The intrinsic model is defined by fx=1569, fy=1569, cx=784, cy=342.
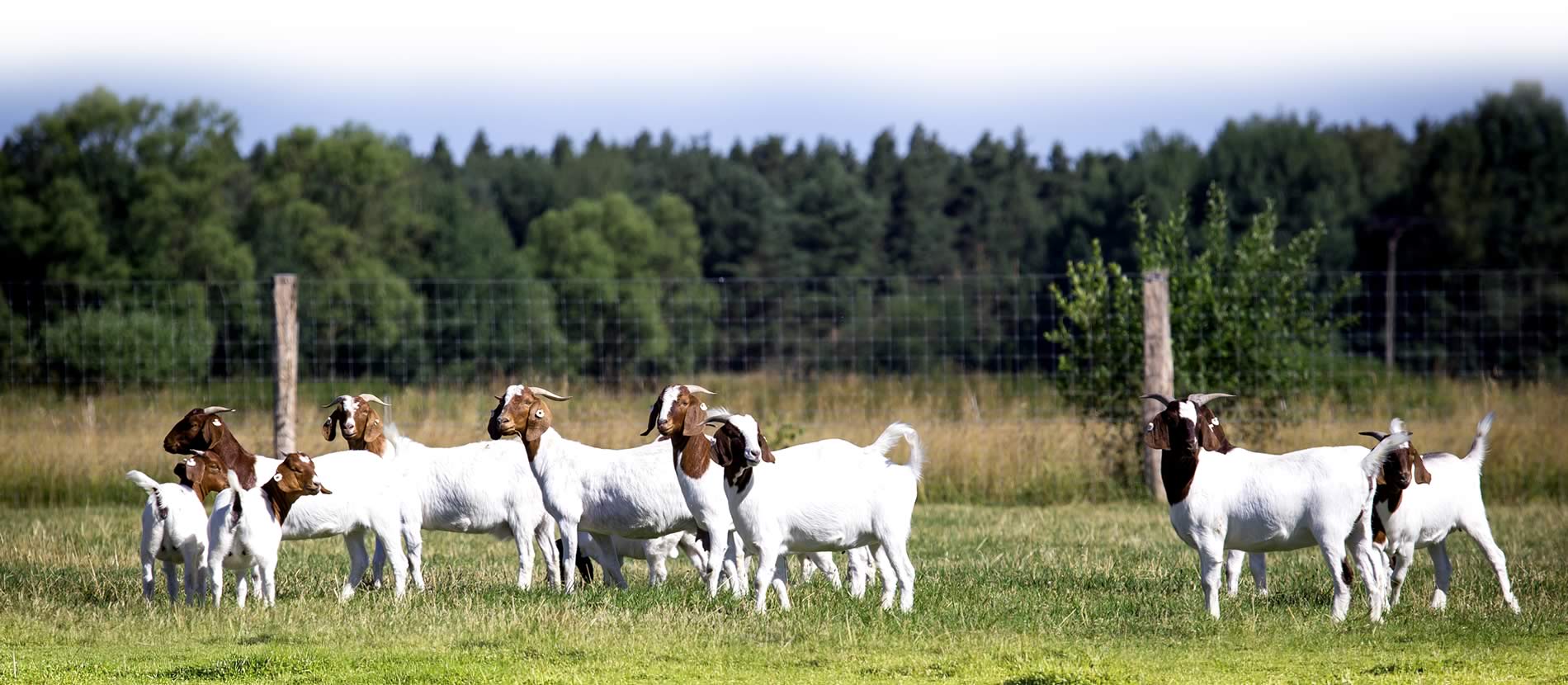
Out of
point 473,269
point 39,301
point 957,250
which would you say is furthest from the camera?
point 957,250

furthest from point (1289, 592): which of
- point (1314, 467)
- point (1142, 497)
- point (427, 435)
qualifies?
point (427, 435)

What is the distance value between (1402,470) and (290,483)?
715 cm

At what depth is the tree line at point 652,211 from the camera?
51.3 metres

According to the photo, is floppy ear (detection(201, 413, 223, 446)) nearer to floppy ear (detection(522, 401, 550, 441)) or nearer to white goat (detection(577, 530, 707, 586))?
floppy ear (detection(522, 401, 550, 441))

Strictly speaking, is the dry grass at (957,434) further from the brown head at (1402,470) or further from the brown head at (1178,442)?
the brown head at (1178,442)

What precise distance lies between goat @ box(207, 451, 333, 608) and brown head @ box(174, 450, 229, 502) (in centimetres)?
28

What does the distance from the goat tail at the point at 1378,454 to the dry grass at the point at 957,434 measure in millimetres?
8288

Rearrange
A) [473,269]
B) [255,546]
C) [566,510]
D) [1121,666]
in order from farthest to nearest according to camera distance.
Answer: [473,269] → [566,510] → [255,546] → [1121,666]

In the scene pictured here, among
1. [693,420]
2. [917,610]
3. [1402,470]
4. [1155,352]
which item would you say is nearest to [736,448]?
[693,420]

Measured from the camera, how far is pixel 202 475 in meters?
10.4

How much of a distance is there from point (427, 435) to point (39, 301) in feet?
104

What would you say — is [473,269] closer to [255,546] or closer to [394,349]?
[394,349]

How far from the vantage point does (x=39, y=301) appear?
148 feet

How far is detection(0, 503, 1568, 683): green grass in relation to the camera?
812 cm
